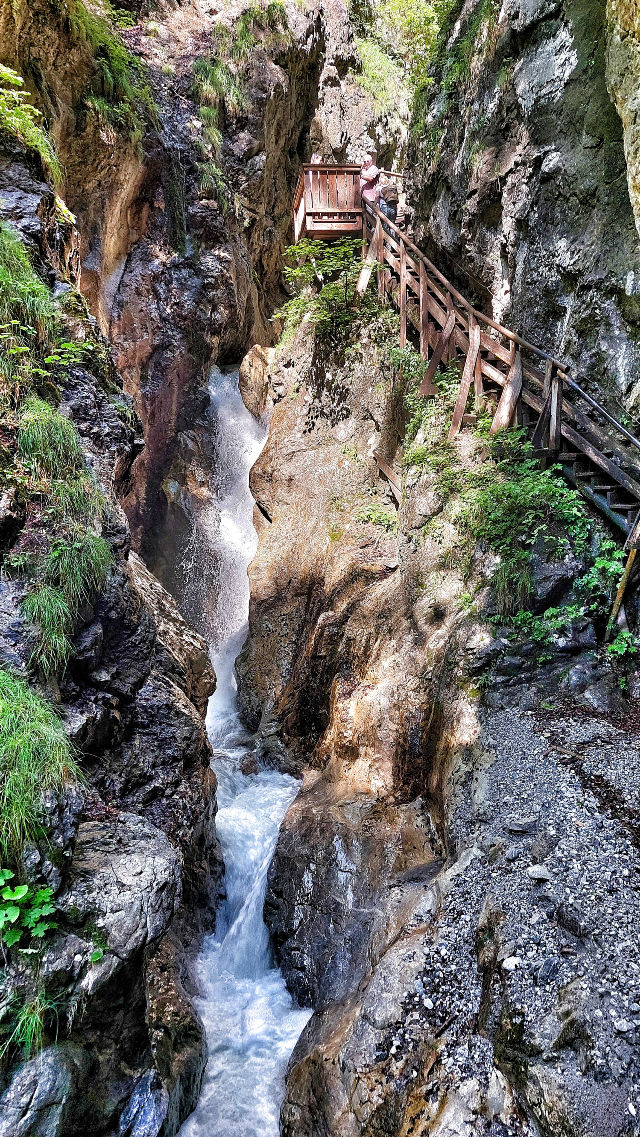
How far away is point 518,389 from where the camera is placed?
8688mm

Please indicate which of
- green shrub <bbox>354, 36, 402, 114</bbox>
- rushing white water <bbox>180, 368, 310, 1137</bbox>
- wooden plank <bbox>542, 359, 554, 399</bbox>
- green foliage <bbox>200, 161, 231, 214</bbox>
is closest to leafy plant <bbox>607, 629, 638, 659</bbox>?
wooden plank <bbox>542, 359, 554, 399</bbox>

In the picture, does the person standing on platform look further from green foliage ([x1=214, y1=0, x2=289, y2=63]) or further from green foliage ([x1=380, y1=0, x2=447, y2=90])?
green foliage ([x1=380, y1=0, x2=447, y2=90])

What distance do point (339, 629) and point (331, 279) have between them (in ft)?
29.5

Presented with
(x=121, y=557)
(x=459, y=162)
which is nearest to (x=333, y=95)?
(x=459, y=162)

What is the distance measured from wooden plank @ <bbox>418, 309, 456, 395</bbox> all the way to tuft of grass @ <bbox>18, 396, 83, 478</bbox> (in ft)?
21.1

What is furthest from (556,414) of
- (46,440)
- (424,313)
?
(46,440)

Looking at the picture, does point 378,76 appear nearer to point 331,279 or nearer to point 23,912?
point 331,279

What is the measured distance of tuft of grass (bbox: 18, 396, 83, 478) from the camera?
240 inches

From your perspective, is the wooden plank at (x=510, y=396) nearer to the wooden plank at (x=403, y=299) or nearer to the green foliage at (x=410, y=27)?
the wooden plank at (x=403, y=299)

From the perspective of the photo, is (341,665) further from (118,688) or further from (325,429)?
(325,429)

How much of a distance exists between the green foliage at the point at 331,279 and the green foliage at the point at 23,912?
40.5 feet

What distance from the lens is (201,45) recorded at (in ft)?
52.7

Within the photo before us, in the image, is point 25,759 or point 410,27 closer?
point 25,759

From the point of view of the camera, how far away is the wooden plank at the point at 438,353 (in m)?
10.4
